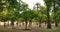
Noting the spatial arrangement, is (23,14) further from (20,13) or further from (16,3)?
(16,3)

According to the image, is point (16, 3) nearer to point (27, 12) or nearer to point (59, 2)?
point (59, 2)

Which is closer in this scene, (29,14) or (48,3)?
(48,3)

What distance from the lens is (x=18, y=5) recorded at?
17.9m

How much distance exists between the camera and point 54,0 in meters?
21.7

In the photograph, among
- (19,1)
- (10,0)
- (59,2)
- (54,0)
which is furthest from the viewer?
(54,0)

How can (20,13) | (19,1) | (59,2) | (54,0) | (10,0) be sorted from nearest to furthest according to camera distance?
1. (10,0)
2. (19,1)
3. (59,2)
4. (54,0)
5. (20,13)

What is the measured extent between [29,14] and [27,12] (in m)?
0.65

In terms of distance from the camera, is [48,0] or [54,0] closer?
[48,0]

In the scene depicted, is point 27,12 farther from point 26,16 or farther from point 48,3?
point 48,3

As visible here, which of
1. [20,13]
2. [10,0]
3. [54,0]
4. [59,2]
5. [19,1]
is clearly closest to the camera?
[10,0]

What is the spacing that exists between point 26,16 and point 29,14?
831 mm

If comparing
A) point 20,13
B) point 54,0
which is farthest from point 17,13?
point 54,0

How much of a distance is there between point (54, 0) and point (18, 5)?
5493 millimetres

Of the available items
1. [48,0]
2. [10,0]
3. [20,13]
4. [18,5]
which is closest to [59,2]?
[48,0]
